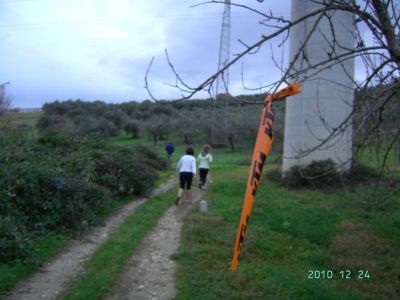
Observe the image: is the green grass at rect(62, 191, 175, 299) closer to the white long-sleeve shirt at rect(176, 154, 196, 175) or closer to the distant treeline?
the white long-sleeve shirt at rect(176, 154, 196, 175)

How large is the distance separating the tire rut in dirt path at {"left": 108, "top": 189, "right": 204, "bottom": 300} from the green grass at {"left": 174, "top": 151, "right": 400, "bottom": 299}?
200 millimetres

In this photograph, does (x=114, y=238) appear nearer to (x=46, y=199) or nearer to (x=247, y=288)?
(x=46, y=199)

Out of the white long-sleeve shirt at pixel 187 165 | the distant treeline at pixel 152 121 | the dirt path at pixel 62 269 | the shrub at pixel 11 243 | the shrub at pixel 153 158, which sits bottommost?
the dirt path at pixel 62 269

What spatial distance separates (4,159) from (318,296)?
7341mm

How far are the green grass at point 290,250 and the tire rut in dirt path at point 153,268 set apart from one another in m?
0.20

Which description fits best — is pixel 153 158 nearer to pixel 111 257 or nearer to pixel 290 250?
pixel 290 250

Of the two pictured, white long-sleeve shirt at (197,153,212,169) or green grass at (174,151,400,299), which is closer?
green grass at (174,151,400,299)

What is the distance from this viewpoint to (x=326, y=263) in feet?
27.6

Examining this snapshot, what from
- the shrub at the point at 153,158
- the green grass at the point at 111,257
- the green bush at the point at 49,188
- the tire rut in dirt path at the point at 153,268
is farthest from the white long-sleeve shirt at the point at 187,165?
the shrub at the point at 153,158

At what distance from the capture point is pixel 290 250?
902cm

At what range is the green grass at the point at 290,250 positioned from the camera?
6.45 m

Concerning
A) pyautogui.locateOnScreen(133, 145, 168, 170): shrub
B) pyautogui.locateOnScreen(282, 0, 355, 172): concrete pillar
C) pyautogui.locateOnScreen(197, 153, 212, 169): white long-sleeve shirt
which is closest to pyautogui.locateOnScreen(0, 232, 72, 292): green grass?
pyautogui.locateOnScreen(197, 153, 212, 169): white long-sleeve shirt

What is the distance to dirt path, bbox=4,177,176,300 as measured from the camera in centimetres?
596

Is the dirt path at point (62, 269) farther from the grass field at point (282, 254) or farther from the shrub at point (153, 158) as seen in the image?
the shrub at point (153, 158)
